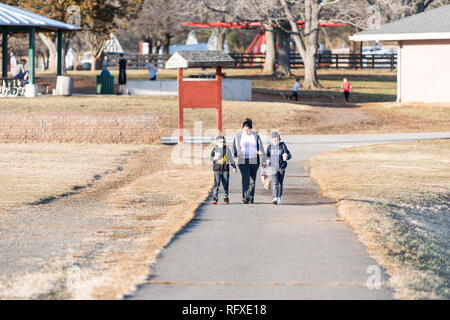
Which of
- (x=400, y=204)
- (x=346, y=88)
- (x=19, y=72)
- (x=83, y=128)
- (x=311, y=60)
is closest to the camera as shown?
(x=400, y=204)

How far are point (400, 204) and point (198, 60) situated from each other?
36.1ft

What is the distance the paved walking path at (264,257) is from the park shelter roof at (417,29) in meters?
23.6

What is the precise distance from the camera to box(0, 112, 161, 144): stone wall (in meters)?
26.3

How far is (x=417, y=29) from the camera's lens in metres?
36.3

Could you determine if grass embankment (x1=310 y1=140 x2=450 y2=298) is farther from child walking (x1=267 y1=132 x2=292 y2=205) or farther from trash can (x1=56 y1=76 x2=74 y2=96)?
trash can (x1=56 y1=76 x2=74 y2=96)

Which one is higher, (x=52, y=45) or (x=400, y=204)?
(x=52, y=45)

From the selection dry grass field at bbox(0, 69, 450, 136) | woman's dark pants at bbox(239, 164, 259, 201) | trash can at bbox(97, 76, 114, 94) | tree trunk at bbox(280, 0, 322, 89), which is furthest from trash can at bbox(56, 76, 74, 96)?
woman's dark pants at bbox(239, 164, 259, 201)

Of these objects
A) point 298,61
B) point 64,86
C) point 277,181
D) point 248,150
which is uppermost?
point 298,61

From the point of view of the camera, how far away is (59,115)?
26.5 m

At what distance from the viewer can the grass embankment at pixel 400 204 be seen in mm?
9000

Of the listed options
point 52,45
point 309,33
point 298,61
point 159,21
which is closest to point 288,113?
point 309,33

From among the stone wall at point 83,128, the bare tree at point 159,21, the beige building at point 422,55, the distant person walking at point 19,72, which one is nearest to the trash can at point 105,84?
the distant person walking at point 19,72

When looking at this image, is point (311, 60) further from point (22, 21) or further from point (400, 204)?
point (400, 204)

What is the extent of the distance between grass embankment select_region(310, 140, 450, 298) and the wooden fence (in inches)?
1579
